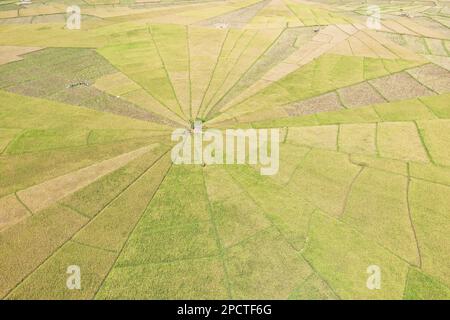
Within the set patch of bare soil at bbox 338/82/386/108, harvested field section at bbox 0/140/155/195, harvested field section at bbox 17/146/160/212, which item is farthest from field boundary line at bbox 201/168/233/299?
patch of bare soil at bbox 338/82/386/108

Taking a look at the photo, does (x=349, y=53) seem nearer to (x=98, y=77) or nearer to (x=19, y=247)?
(x=98, y=77)

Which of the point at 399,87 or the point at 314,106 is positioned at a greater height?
the point at 399,87

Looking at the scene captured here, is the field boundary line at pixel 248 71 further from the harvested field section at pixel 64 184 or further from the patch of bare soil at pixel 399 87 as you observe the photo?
the patch of bare soil at pixel 399 87

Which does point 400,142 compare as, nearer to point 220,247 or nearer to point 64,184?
point 220,247

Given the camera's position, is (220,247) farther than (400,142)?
No

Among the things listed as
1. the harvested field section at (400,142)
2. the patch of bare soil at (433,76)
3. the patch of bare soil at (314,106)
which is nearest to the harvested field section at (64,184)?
the patch of bare soil at (314,106)

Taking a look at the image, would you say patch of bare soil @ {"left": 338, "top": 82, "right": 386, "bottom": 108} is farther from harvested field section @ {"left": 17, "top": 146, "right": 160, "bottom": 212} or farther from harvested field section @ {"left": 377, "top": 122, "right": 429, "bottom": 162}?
harvested field section @ {"left": 17, "top": 146, "right": 160, "bottom": 212}

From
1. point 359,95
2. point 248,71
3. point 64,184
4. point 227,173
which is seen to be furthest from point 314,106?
point 64,184
